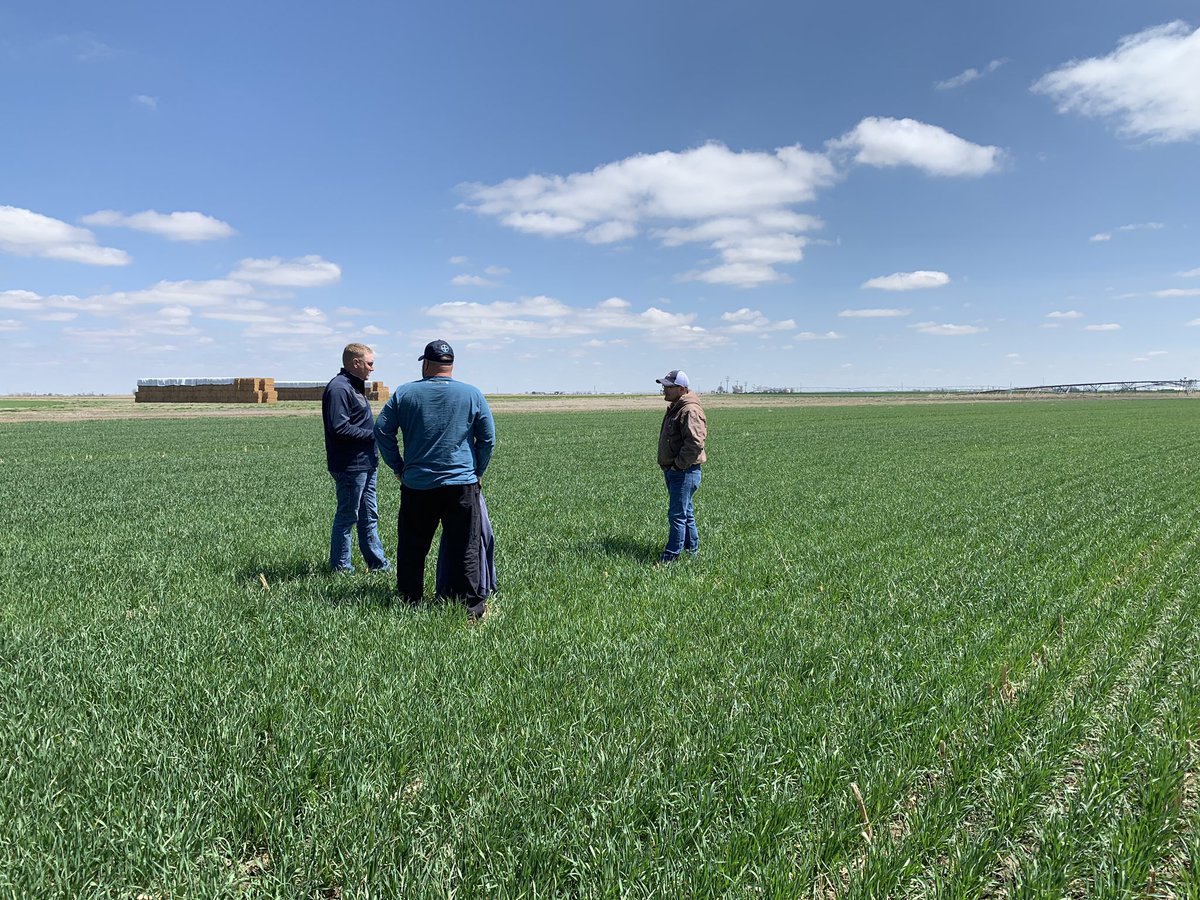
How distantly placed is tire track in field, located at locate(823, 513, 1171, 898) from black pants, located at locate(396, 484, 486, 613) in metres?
3.73

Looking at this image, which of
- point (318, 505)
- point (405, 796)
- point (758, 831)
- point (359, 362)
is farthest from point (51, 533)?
point (758, 831)

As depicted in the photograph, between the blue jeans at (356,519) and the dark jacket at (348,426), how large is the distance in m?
0.15

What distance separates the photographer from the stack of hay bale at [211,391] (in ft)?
350

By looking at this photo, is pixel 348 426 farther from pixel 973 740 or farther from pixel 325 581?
pixel 973 740

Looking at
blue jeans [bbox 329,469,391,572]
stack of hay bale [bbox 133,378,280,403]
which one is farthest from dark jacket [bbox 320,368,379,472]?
stack of hay bale [bbox 133,378,280,403]

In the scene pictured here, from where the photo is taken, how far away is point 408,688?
4.22 metres

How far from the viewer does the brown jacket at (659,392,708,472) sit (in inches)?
316

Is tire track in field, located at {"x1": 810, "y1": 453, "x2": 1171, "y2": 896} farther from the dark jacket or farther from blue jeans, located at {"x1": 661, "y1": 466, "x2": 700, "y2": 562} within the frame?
the dark jacket

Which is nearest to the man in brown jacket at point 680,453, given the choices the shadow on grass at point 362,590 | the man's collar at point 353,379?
the shadow on grass at point 362,590

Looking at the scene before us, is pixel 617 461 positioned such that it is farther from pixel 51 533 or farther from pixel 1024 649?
pixel 1024 649

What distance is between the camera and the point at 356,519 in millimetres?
7188

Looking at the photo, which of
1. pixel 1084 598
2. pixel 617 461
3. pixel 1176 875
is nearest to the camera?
pixel 1176 875

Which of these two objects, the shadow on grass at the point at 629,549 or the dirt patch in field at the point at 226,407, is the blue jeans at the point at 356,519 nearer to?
the shadow on grass at the point at 629,549

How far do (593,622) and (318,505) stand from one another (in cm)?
885
